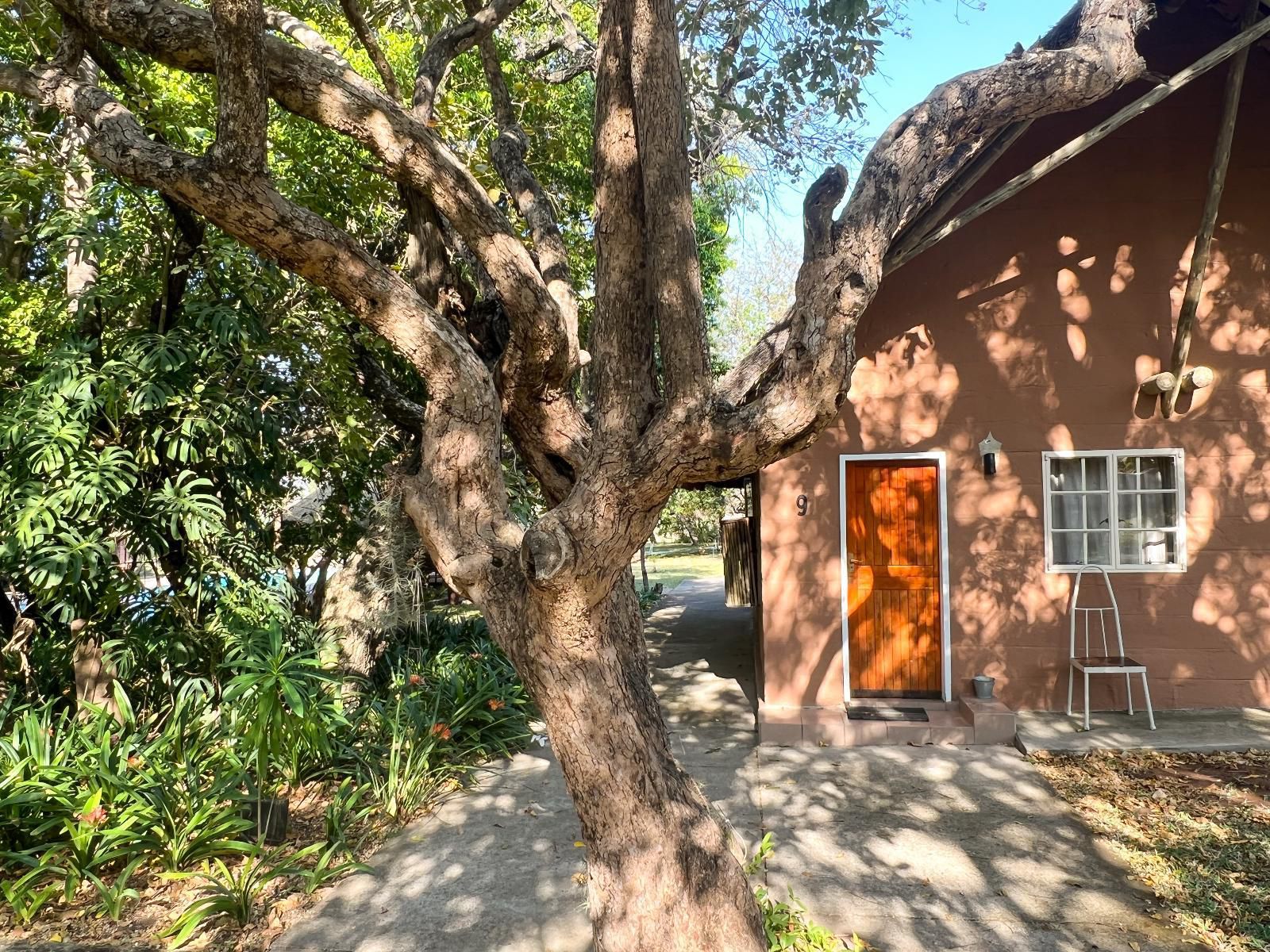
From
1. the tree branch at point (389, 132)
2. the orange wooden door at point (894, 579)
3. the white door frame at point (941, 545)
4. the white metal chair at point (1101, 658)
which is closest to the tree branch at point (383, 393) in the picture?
the tree branch at point (389, 132)

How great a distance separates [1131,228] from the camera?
638 centimetres

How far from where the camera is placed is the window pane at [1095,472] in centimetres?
643

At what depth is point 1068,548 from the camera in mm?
6445

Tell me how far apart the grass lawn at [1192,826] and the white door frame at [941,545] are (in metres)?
1.09

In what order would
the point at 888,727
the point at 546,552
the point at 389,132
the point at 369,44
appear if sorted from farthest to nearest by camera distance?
the point at 888,727
the point at 369,44
the point at 389,132
the point at 546,552

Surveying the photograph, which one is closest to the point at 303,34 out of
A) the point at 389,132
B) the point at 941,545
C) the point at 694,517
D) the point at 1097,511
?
the point at 389,132

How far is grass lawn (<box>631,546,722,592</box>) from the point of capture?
2059 cm

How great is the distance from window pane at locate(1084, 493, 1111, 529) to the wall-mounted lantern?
87 centimetres

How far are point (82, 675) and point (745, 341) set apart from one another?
23.6 meters

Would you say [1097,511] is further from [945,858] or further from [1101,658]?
[945,858]

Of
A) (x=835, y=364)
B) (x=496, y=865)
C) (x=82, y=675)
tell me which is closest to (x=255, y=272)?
(x=82, y=675)

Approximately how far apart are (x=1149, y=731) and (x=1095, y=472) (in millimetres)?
2073

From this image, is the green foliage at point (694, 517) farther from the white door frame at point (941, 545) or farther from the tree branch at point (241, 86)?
the tree branch at point (241, 86)

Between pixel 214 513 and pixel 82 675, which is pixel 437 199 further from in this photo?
pixel 82 675
